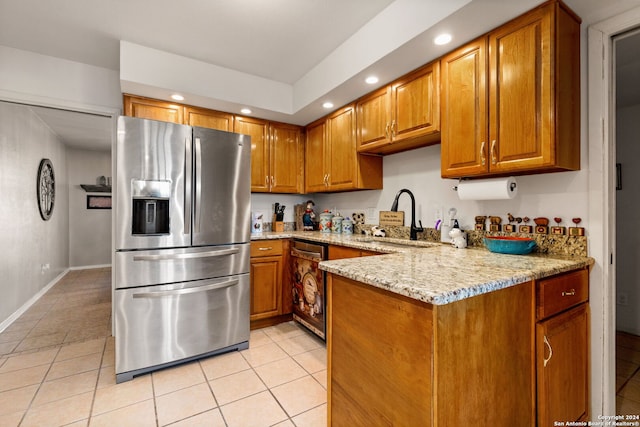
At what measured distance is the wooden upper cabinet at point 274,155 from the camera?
128 inches

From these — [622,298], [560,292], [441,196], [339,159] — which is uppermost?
[339,159]

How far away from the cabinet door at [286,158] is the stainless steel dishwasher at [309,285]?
83cm

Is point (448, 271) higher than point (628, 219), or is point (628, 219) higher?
point (628, 219)

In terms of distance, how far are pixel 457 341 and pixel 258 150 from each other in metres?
2.82

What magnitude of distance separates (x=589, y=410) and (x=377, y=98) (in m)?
2.43

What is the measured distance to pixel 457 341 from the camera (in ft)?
3.13

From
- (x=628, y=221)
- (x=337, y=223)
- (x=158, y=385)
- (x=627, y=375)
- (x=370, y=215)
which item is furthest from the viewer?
(x=337, y=223)

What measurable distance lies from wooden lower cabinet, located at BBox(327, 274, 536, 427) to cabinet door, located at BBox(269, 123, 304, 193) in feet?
7.31

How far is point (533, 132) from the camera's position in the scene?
1527 millimetres

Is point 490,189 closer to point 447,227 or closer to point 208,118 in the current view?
point 447,227

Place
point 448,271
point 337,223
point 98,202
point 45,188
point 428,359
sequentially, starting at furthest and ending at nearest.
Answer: point 98,202 < point 45,188 < point 337,223 < point 448,271 < point 428,359

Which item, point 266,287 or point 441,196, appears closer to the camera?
point 441,196

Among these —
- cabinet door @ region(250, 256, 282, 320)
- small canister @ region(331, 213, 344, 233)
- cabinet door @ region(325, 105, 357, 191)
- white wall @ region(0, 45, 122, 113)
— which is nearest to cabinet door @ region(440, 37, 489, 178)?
cabinet door @ region(325, 105, 357, 191)

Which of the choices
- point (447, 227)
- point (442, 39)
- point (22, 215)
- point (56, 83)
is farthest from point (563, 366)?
point (22, 215)
